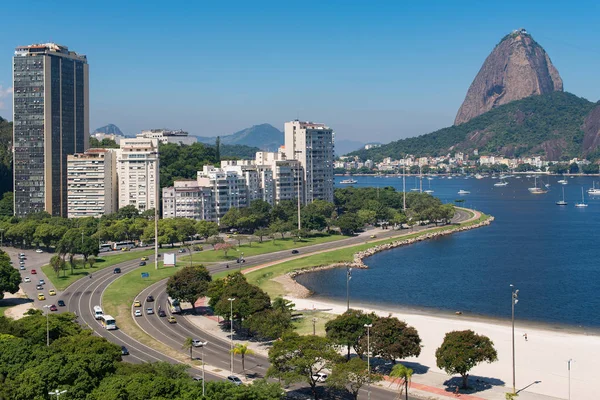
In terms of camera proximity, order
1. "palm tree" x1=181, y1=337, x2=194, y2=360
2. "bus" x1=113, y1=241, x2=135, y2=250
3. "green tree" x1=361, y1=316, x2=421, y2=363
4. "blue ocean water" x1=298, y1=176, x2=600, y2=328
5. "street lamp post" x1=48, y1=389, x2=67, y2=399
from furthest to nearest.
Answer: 1. "bus" x1=113, y1=241, x2=135, y2=250
2. "blue ocean water" x1=298, y1=176, x2=600, y2=328
3. "palm tree" x1=181, y1=337, x2=194, y2=360
4. "green tree" x1=361, y1=316, x2=421, y2=363
5. "street lamp post" x1=48, y1=389, x2=67, y2=399

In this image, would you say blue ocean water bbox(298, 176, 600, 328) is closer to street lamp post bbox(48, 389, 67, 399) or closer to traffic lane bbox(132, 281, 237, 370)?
traffic lane bbox(132, 281, 237, 370)

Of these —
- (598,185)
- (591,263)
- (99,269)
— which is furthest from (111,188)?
(598,185)

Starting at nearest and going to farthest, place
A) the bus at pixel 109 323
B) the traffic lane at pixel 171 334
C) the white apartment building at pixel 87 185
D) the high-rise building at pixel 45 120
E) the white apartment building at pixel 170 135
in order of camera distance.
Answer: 1. the traffic lane at pixel 171 334
2. the bus at pixel 109 323
3. the high-rise building at pixel 45 120
4. the white apartment building at pixel 87 185
5. the white apartment building at pixel 170 135

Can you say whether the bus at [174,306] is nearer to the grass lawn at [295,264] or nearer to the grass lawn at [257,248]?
the grass lawn at [295,264]

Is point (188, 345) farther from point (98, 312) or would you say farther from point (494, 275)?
point (494, 275)

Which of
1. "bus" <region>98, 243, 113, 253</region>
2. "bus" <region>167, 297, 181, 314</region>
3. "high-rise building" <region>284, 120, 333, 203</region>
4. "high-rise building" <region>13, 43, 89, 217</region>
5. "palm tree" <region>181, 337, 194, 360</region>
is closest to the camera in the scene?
"palm tree" <region>181, 337, 194, 360</region>

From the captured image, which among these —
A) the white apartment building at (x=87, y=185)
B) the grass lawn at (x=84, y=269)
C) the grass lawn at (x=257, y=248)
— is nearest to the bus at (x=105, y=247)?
the grass lawn at (x=84, y=269)

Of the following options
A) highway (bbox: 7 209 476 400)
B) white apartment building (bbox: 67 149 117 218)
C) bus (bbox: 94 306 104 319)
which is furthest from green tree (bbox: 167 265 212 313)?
white apartment building (bbox: 67 149 117 218)
